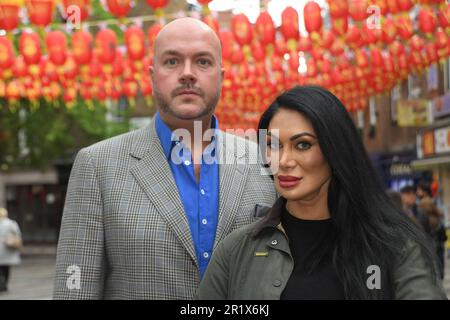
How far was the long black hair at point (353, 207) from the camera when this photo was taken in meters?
2.41

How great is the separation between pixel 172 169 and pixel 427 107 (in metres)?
22.9

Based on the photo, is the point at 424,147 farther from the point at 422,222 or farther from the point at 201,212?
the point at 201,212

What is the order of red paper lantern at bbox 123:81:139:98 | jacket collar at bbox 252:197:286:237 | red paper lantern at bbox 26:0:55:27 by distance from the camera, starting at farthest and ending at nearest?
red paper lantern at bbox 123:81:139:98 → red paper lantern at bbox 26:0:55:27 → jacket collar at bbox 252:197:286:237

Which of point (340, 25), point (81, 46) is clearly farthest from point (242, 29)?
point (81, 46)

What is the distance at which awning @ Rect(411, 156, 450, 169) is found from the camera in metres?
24.2

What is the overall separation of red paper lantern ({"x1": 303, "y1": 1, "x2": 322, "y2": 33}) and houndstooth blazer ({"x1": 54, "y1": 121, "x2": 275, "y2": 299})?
27.7 feet

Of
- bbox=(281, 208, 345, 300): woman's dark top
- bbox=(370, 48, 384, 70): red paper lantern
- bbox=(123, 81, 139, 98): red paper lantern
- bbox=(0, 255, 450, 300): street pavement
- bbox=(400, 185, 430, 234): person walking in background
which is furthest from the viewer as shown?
bbox=(123, 81, 139, 98): red paper lantern

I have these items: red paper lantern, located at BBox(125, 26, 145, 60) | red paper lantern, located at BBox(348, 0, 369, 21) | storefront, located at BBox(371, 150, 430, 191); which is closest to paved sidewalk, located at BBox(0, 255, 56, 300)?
red paper lantern, located at BBox(125, 26, 145, 60)

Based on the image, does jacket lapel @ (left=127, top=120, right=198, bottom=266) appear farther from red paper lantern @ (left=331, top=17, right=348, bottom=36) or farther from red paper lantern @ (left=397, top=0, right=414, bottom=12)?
red paper lantern @ (left=331, top=17, right=348, bottom=36)

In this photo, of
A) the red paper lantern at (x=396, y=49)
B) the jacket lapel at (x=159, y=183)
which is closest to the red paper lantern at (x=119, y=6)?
the jacket lapel at (x=159, y=183)

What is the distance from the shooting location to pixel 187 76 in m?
3.08

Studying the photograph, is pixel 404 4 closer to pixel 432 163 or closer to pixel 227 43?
pixel 227 43
